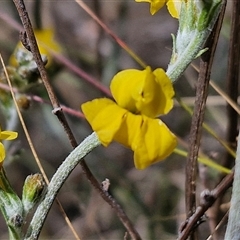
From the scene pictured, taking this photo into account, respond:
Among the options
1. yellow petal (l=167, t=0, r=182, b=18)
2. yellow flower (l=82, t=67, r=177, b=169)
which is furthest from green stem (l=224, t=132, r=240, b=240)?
yellow petal (l=167, t=0, r=182, b=18)

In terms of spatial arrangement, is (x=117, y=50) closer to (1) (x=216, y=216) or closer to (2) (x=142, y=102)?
(1) (x=216, y=216)

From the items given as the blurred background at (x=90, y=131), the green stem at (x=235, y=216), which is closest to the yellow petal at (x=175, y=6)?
the green stem at (x=235, y=216)

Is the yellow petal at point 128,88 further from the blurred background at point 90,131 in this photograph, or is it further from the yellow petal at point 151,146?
the blurred background at point 90,131

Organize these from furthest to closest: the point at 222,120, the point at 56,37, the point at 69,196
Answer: the point at 56,37, the point at 69,196, the point at 222,120

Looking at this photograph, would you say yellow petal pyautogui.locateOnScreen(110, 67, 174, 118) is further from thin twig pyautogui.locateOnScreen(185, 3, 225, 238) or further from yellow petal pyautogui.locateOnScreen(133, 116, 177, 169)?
thin twig pyautogui.locateOnScreen(185, 3, 225, 238)

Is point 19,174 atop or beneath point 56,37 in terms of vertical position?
beneath

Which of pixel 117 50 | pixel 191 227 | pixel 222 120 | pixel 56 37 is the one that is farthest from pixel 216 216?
pixel 56 37
